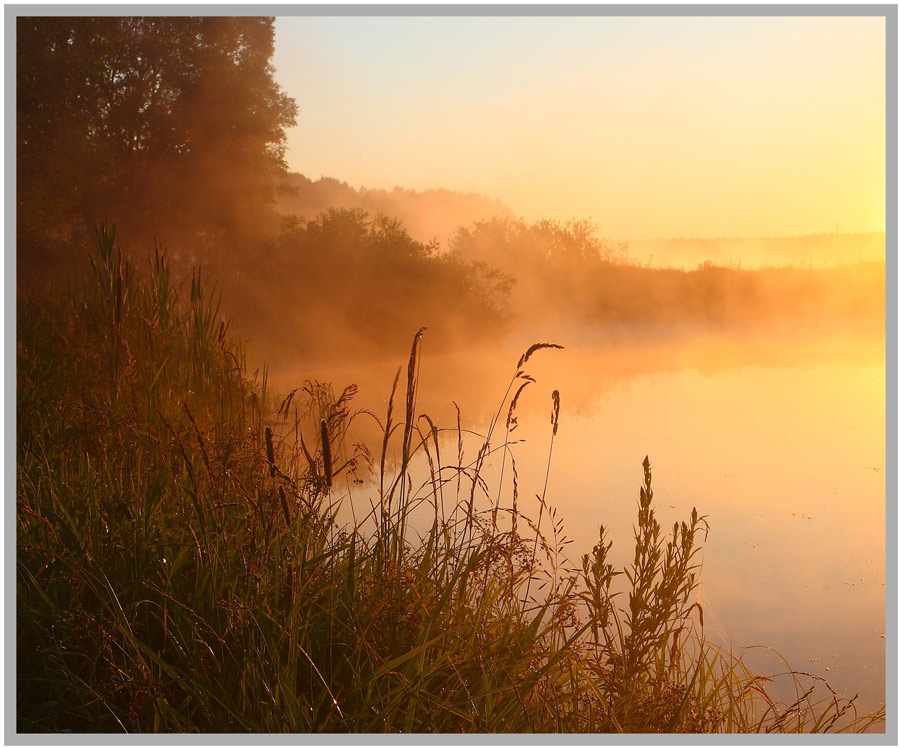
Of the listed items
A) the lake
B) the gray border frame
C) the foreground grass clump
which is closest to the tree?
the lake

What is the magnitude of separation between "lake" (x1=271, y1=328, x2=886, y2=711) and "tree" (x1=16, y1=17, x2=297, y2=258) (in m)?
3.28

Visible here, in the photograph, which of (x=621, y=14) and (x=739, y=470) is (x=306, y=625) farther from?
(x=739, y=470)

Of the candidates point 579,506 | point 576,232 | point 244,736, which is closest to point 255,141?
point 576,232

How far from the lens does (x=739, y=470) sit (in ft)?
14.2

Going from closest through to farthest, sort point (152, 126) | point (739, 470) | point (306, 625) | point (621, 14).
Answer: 1. point (306, 625)
2. point (621, 14)
3. point (739, 470)
4. point (152, 126)

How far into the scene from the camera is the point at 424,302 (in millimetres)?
9406

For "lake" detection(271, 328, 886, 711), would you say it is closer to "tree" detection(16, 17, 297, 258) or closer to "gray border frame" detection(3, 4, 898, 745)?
"gray border frame" detection(3, 4, 898, 745)

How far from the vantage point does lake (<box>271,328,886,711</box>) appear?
8.51ft

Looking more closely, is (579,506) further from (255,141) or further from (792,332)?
(792,332)

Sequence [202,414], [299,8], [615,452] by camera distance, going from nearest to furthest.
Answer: [299,8] → [202,414] → [615,452]

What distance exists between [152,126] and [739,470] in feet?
28.4

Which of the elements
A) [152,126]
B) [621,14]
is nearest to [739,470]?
[621,14]

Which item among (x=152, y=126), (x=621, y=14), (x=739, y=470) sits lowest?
(x=739, y=470)

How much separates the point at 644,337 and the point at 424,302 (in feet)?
16.6
